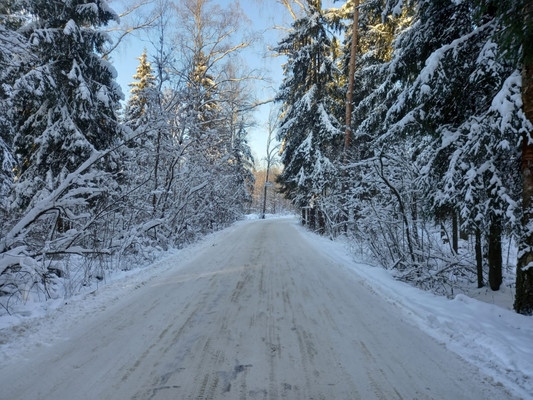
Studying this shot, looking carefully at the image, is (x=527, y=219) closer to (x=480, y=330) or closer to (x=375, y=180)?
(x=480, y=330)

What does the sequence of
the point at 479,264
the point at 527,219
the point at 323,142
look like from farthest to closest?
1. the point at 323,142
2. the point at 479,264
3. the point at 527,219

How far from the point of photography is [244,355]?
3168 millimetres

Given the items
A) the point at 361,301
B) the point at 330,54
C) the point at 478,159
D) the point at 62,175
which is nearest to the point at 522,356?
the point at 361,301

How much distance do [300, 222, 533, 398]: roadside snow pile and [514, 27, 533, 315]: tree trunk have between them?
276 mm

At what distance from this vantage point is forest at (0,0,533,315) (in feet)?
15.6

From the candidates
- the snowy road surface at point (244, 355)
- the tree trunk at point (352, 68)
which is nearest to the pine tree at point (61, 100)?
the snowy road surface at point (244, 355)

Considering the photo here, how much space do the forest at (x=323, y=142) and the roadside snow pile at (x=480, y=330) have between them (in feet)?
1.78

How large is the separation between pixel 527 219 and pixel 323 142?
1321 cm

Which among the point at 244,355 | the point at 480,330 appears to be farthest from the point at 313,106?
the point at 244,355

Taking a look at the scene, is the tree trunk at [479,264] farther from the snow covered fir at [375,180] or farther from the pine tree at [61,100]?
the pine tree at [61,100]

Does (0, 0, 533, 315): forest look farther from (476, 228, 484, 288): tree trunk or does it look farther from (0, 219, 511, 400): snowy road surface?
(0, 219, 511, 400): snowy road surface

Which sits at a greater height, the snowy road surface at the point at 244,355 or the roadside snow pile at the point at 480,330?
the roadside snow pile at the point at 480,330

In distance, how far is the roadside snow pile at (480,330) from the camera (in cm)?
295

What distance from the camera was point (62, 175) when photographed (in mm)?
9242
